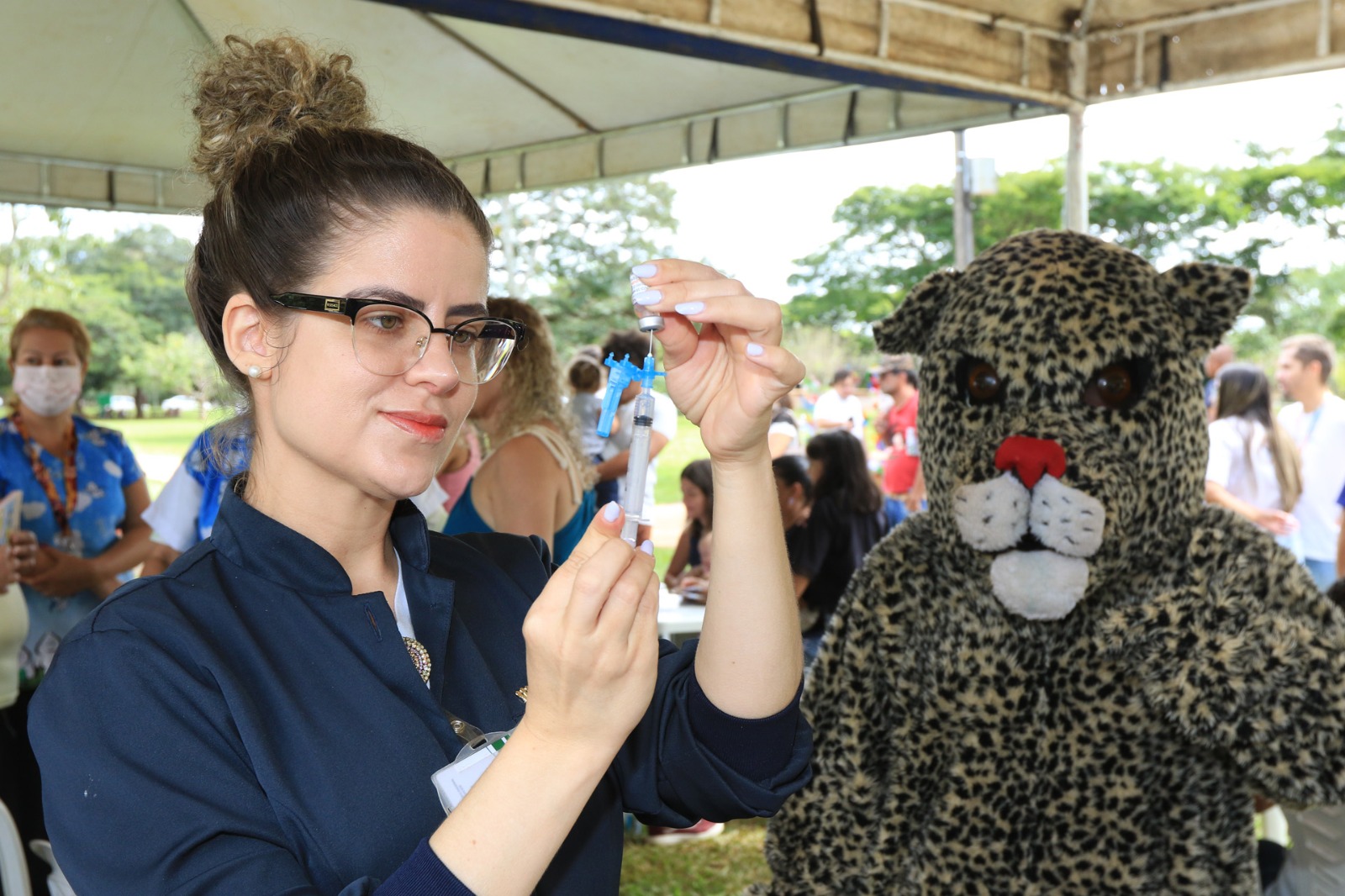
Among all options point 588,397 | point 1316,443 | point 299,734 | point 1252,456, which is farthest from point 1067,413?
point 588,397

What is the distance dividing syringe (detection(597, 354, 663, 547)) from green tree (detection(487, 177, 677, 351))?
60.0 ft

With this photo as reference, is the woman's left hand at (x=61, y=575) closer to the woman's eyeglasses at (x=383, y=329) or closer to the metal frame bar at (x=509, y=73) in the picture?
the metal frame bar at (x=509, y=73)

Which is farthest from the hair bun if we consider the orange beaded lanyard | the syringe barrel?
the orange beaded lanyard

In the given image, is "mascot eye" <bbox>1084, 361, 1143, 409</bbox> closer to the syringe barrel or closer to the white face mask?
the syringe barrel

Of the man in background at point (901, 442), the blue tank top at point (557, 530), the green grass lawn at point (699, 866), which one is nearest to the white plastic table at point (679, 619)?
the green grass lawn at point (699, 866)

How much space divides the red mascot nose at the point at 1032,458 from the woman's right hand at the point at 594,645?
51.4 inches

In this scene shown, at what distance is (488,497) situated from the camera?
10.0 ft

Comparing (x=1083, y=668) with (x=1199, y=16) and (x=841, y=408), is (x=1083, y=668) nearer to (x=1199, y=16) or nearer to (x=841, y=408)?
(x=1199, y=16)

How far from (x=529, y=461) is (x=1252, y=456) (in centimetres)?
397

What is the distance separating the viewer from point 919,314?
2400 millimetres

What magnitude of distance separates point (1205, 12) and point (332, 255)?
11.2 feet

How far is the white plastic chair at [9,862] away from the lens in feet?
6.34

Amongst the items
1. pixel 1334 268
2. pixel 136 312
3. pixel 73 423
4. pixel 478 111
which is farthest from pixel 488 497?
pixel 1334 268

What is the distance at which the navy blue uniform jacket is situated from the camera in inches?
38.6
